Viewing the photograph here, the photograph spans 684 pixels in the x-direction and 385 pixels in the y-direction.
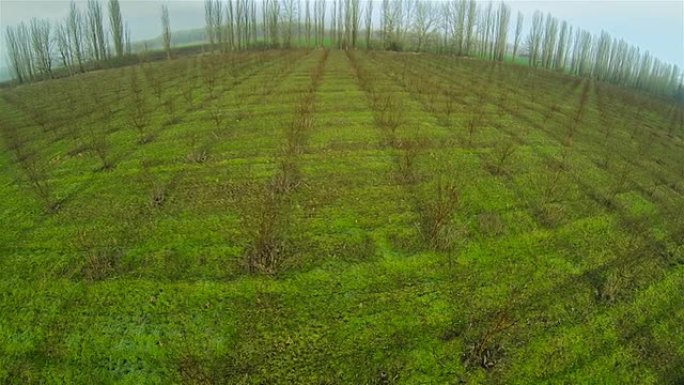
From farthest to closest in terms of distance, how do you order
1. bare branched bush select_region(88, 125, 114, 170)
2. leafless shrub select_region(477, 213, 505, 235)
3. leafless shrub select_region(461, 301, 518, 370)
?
bare branched bush select_region(88, 125, 114, 170)
leafless shrub select_region(477, 213, 505, 235)
leafless shrub select_region(461, 301, 518, 370)

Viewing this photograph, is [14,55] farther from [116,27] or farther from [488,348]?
[488,348]

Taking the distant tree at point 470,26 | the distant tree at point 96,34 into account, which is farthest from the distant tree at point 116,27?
the distant tree at point 470,26

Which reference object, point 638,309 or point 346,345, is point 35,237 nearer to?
point 346,345

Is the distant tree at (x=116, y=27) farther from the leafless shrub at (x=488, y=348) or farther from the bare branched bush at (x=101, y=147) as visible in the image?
the leafless shrub at (x=488, y=348)

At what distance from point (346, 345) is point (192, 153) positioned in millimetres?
12171

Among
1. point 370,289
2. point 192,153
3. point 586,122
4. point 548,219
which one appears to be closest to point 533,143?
point 548,219

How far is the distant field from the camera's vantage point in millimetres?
7875

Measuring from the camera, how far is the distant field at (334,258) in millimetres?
7875

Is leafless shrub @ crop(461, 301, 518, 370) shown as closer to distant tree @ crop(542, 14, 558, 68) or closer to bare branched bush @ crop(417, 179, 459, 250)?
bare branched bush @ crop(417, 179, 459, 250)

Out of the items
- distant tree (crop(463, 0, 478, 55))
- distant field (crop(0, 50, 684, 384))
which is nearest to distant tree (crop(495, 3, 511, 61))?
distant tree (crop(463, 0, 478, 55))

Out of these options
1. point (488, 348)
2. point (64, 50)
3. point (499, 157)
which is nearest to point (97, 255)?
point (488, 348)

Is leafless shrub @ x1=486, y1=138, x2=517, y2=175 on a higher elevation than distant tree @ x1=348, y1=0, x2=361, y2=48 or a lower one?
lower

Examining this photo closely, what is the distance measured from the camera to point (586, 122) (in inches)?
1131

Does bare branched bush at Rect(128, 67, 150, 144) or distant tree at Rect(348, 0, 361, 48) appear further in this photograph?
distant tree at Rect(348, 0, 361, 48)
